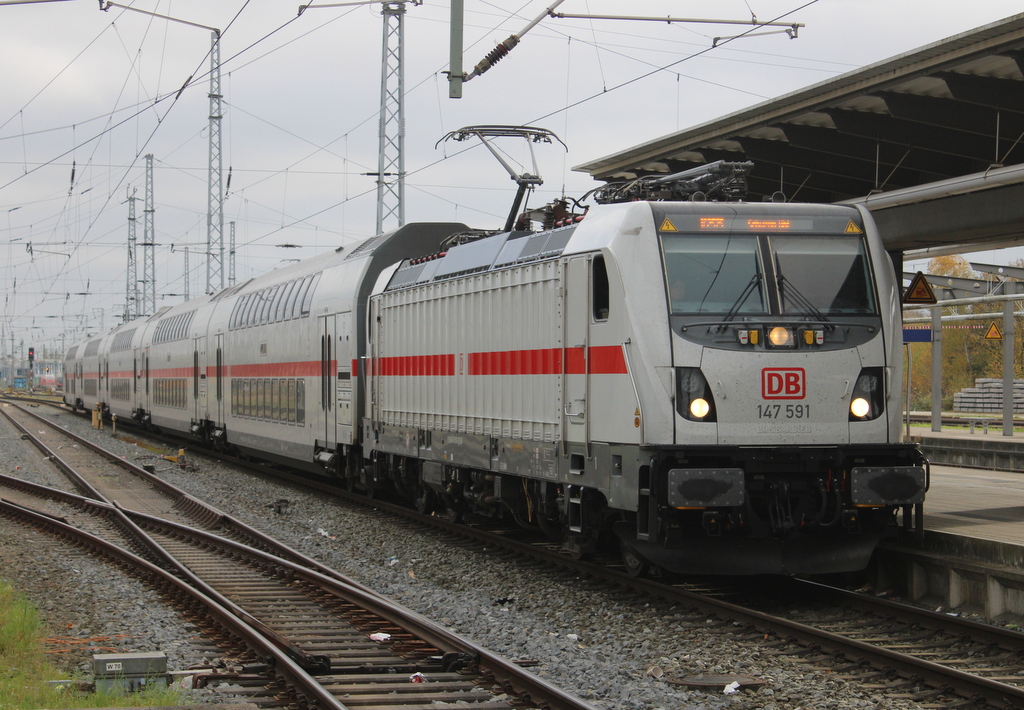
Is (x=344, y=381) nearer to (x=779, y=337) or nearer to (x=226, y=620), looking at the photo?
(x=226, y=620)

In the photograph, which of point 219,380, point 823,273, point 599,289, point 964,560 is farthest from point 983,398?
point 599,289

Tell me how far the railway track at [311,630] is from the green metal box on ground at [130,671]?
1.93 ft

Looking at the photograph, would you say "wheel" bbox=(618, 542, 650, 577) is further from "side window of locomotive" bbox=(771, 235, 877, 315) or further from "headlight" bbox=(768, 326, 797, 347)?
"side window of locomotive" bbox=(771, 235, 877, 315)

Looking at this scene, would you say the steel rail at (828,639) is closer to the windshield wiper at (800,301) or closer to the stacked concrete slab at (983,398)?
the windshield wiper at (800,301)

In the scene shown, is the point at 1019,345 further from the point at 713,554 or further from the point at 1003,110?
the point at 713,554

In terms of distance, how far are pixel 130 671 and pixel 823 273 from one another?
644 cm

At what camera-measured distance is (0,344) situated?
106 m

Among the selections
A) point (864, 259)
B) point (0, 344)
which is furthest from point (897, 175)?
point (0, 344)

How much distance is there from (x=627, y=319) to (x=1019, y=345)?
47.8m

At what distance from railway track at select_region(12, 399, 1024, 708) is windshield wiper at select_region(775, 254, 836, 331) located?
7.83 ft

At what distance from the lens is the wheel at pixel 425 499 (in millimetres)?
15562

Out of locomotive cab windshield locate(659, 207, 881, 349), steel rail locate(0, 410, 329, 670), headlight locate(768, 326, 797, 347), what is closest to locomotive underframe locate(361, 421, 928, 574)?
headlight locate(768, 326, 797, 347)

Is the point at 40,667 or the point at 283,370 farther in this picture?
the point at 283,370

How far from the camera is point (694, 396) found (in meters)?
9.27
